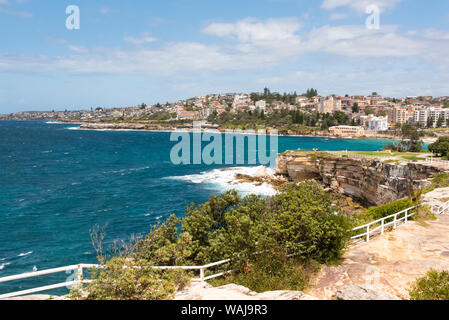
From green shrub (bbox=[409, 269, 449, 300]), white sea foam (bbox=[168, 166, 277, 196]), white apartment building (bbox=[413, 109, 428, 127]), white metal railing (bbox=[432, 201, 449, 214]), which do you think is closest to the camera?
green shrub (bbox=[409, 269, 449, 300])

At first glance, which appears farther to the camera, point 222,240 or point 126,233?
point 126,233

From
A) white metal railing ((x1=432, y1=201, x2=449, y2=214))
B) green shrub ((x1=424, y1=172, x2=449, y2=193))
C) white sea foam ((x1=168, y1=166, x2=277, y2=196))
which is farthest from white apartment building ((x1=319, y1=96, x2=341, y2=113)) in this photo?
white metal railing ((x1=432, y1=201, x2=449, y2=214))

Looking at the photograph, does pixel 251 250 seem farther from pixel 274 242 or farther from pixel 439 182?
pixel 439 182

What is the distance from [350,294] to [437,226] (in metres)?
8.69

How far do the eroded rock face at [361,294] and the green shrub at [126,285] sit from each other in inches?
136

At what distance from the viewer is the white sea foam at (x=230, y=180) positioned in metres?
37.3

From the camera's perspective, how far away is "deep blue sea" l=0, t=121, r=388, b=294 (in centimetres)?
1952

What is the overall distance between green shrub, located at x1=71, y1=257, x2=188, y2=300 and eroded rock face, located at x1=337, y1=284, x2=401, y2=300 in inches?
136

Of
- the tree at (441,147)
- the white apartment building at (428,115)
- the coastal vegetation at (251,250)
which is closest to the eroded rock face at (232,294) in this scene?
the coastal vegetation at (251,250)

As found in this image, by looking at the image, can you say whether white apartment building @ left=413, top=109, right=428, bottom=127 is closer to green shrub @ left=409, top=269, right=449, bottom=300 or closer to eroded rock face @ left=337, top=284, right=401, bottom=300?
green shrub @ left=409, top=269, right=449, bottom=300

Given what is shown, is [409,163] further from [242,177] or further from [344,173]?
[242,177]

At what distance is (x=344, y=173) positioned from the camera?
117 ft
